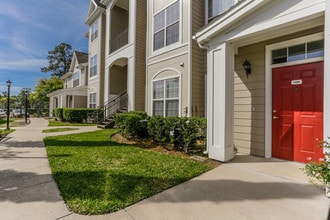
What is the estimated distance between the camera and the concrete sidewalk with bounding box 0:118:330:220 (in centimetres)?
248

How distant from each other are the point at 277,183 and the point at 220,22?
3788mm

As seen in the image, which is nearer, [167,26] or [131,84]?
[167,26]

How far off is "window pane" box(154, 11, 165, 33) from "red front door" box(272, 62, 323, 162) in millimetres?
5905

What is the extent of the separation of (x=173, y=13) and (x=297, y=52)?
560cm

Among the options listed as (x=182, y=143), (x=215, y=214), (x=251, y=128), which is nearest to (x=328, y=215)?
(x=215, y=214)

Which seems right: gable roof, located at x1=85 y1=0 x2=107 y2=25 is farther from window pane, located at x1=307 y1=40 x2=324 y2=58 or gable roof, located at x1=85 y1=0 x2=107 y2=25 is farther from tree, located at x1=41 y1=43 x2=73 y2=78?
tree, located at x1=41 y1=43 x2=73 y2=78

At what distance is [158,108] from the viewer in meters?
8.94

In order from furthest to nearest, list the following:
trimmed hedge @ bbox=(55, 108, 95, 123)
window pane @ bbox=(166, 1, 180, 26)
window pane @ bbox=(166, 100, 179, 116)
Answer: trimmed hedge @ bbox=(55, 108, 95, 123), window pane @ bbox=(166, 1, 180, 26), window pane @ bbox=(166, 100, 179, 116)

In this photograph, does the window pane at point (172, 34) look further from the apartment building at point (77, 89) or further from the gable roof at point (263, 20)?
the apartment building at point (77, 89)

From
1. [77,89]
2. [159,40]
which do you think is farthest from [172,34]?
[77,89]

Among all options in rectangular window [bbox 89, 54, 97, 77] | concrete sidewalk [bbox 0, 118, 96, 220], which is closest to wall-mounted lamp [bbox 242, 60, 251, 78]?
concrete sidewalk [bbox 0, 118, 96, 220]

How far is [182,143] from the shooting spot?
5957mm

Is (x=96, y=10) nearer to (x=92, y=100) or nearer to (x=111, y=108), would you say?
(x=92, y=100)

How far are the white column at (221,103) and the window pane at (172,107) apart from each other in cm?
303
